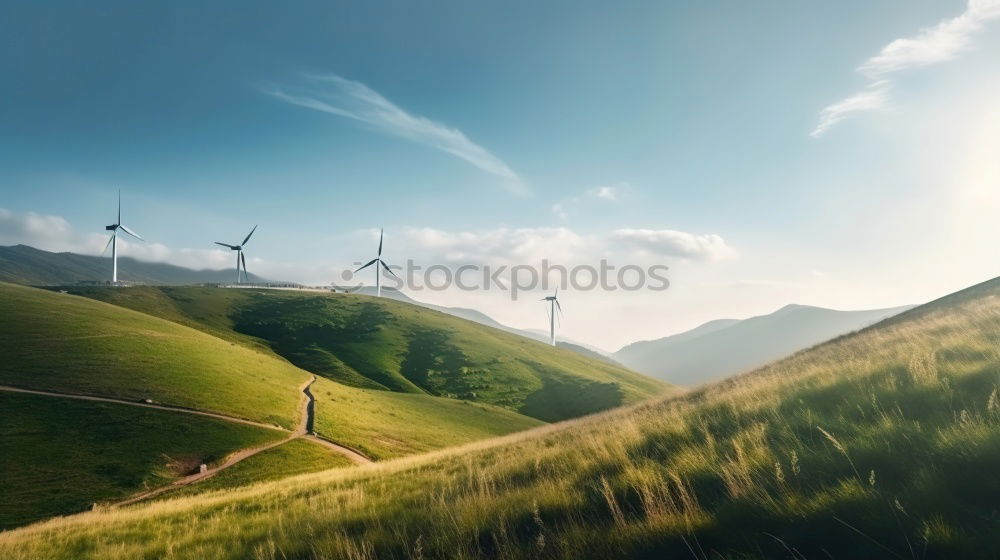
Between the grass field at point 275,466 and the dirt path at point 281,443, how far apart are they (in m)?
0.85

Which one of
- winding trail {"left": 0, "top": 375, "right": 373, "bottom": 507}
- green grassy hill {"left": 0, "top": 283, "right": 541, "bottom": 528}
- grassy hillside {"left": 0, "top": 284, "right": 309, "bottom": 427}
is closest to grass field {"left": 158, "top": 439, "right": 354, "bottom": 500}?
green grassy hill {"left": 0, "top": 283, "right": 541, "bottom": 528}

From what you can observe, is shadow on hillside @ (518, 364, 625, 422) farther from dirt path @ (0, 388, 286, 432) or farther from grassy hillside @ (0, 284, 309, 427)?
dirt path @ (0, 388, 286, 432)

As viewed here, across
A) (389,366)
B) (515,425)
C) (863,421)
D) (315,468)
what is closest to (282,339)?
(389,366)

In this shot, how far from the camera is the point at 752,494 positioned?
551cm

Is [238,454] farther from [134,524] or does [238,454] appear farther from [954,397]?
[954,397]

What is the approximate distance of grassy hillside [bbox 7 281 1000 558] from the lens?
439 centimetres

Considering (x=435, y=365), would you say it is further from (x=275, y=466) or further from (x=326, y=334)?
(x=275, y=466)

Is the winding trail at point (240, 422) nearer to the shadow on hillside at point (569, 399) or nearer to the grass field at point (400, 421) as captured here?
the grass field at point (400, 421)

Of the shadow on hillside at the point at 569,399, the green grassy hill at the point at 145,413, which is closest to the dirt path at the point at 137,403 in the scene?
the green grassy hill at the point at 145,413

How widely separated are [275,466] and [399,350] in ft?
302

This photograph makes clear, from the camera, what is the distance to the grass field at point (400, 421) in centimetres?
6172

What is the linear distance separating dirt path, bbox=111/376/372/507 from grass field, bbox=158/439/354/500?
0.85 m

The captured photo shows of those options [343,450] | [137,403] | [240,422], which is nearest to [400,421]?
[343,450]

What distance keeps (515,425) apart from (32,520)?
2680 inches
